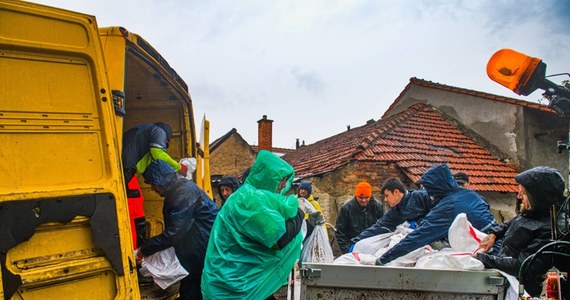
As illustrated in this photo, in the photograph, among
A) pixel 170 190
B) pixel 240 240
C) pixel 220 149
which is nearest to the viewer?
pixel 240 240

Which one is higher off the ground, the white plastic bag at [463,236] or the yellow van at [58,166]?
the yellow van at [58,166]

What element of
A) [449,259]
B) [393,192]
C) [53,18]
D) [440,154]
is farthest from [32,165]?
[440,154]

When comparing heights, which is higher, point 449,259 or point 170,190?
point 170,190

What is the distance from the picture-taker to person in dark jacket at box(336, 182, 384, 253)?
6.17 metres

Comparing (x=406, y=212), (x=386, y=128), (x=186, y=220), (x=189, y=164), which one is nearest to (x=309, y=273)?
(x=186, y=220)

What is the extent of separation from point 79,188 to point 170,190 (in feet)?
4.61

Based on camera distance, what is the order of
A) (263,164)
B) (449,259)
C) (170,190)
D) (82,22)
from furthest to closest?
(170,190) → (263,164) → (449,259) → (82,22)

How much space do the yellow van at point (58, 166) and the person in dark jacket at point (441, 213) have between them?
78.5 inches

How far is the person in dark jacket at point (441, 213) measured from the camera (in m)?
3.24

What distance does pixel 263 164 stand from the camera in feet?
10.6

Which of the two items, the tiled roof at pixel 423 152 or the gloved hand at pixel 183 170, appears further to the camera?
the tiled roof at pixel 423 152

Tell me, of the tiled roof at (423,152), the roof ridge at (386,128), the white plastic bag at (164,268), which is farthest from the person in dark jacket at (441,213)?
the roof ridge at (386,128)

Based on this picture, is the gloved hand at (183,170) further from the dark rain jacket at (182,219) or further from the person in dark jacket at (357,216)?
the person in dark jacket at (357,216)

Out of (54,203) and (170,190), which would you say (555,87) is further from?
(170,190)
